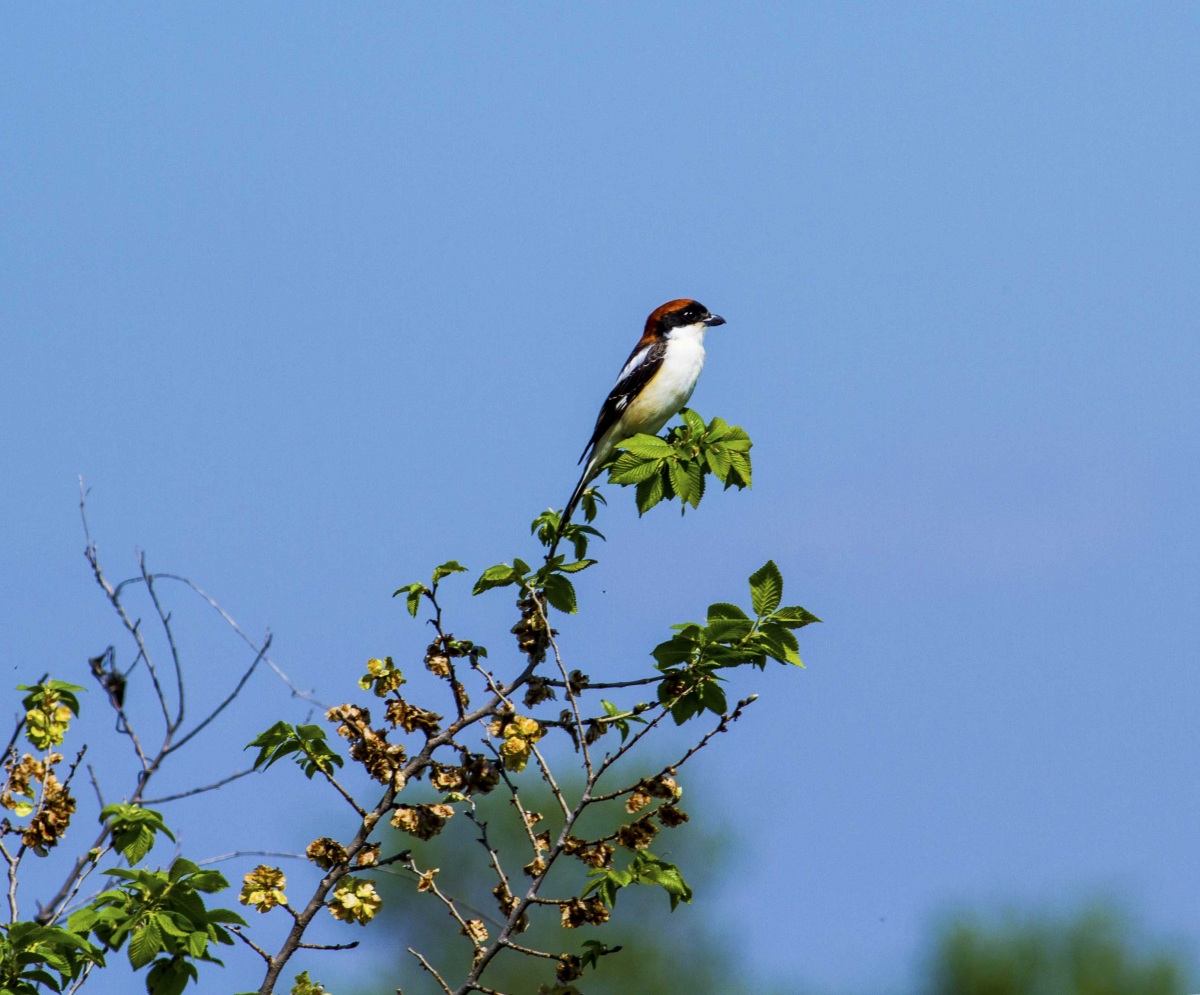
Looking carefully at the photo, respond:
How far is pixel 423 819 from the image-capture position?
A: 5.43 meters

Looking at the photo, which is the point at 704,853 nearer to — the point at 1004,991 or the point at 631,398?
the point at 1004,991

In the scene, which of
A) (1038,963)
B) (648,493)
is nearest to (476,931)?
(648,493)

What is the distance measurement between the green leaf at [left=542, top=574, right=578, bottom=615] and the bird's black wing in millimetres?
3903

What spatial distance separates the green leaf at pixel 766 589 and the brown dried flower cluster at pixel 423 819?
1.41 meters

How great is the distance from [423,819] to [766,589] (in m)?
1.58

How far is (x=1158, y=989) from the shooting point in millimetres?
23656

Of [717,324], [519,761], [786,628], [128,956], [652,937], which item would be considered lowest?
[128,956]

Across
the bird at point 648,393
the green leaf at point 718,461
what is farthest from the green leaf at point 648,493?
the bird at point 648,393

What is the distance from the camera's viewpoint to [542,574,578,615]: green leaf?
5.79 metres

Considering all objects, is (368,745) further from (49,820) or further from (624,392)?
(624,392)

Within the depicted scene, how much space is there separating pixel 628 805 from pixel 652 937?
24.4 meters

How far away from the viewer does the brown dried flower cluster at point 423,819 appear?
538cm

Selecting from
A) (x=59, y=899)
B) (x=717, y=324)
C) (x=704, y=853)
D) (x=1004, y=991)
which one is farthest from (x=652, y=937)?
(x=59, y=899)

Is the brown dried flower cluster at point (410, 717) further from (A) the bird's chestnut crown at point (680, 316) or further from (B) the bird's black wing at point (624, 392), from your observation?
(A) the bird's chestnut crown at point (680, 316)
